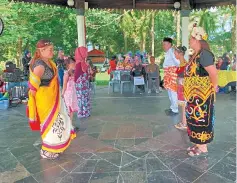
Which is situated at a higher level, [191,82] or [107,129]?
[191,82]

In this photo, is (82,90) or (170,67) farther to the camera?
(170,67)

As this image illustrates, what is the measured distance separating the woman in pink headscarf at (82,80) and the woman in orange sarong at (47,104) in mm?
1491

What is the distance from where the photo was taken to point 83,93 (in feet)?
16.8

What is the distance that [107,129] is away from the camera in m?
4.63

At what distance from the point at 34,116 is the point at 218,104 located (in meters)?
4.75

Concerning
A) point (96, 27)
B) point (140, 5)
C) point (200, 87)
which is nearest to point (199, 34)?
point (200, 87)

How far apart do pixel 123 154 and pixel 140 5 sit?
245 inches

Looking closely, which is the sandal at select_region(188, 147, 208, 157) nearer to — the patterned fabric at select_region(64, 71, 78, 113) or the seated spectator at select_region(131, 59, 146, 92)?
the patterned fabric at select_region(64, 71, 78, 113)

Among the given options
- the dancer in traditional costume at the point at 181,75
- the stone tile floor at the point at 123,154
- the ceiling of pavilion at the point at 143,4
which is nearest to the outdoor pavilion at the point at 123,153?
the stone tile floor at the point at 123,154

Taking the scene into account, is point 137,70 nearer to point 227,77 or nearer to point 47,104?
point 227,77

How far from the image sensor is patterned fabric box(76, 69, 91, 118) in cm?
497

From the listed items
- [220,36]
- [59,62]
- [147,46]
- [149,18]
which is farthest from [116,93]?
[220,36]

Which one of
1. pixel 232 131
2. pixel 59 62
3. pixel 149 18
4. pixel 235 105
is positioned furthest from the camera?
pixel 149 18

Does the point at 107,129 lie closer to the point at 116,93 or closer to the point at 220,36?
the point at 116,93
